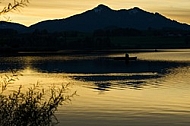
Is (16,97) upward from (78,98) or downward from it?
upward

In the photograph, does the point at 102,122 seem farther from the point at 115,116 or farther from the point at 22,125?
the point at 22,125

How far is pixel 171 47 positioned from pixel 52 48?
55.9 metres

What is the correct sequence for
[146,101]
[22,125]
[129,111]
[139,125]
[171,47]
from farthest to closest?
[171,47], [146,101], [129,111], [139,125], [22,125]

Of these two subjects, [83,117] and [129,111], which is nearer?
[83,117]

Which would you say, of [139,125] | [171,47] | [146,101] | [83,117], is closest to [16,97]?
[139,125]

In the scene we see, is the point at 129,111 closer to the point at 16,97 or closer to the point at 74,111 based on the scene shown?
the point at 74,111

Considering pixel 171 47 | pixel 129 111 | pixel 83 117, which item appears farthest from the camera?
pixel 171 47

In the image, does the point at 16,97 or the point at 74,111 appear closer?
the point at 16,97

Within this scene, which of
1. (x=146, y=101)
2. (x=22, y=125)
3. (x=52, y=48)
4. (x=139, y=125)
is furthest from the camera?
(x=52, y=48)

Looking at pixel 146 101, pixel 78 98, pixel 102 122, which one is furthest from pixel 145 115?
pixel 78 98

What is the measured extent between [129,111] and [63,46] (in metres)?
146

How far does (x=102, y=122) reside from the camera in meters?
22.1

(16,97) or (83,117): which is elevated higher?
(16,97)

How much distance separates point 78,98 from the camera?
31953 millimetres
